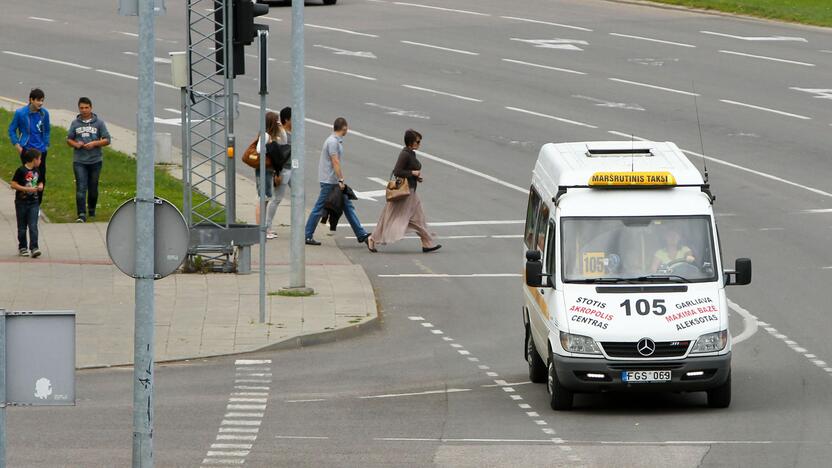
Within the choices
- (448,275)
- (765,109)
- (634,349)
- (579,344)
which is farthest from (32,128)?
(765,109)

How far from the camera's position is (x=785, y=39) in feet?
140

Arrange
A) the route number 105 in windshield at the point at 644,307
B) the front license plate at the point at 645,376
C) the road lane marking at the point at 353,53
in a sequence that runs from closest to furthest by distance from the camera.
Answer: the front license plate at the point at 645,376 < the route number 105 in windshield at the point at 644,307 < the road lane marking at the point at 353,53

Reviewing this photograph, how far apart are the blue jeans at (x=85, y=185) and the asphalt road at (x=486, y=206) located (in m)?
3.98

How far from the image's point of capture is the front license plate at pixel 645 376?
14328 millimetres

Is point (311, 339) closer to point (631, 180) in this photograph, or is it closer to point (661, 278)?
point (631, 180)

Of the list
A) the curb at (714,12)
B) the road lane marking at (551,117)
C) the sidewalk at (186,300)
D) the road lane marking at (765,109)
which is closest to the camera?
the sidewalk at (186,300)

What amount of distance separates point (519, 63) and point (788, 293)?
20.2 meters

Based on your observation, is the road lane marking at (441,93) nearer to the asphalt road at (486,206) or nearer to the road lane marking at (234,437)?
the asphalt road at (486,206)

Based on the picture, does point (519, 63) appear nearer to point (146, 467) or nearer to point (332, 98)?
point (332, 98)

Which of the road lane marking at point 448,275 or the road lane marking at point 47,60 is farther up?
the road lane marking at point 448,275

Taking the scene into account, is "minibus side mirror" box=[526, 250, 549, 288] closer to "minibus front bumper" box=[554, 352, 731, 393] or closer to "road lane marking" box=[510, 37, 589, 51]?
"minibus front bumper" box=[554, 352, 731, 393]

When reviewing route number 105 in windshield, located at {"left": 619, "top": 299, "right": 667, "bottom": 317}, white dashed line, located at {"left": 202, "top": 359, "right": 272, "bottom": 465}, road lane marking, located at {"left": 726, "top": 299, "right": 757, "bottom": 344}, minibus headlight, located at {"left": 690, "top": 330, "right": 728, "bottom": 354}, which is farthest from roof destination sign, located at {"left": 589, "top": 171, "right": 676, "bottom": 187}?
white dashed line, located at {"left": 202, "top": 359, "right": 272, "bottom": 465}

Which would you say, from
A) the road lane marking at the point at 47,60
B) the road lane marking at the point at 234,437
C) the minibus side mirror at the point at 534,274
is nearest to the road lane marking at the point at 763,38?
the road lane marking at the point at 47,60

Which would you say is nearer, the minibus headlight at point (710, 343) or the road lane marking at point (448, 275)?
the minibus headlight at point (710, 343)
